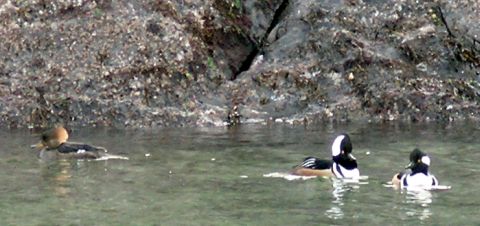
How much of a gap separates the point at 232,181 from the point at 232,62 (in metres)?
10.2

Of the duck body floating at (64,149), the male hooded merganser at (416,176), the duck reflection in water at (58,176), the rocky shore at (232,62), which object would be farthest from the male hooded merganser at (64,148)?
the male hooded merganser at (416,176)

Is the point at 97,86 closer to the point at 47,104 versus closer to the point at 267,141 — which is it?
the point at 47,104

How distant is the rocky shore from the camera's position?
25984 millimetres

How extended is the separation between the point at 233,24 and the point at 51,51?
4.09 m

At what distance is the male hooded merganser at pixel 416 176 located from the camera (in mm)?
17344

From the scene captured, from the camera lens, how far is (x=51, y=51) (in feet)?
87.9

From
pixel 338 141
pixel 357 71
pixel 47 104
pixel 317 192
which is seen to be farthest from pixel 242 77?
pixel 317 192

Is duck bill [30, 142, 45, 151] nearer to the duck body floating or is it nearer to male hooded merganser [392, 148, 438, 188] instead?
the duck body floating

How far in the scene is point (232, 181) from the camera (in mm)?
18016

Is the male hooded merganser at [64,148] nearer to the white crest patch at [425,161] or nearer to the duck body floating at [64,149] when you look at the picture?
the duck body floating at [64,149]

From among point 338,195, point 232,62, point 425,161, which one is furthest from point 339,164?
point 232,62

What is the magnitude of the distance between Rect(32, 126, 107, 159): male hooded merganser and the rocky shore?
3900 millimetres

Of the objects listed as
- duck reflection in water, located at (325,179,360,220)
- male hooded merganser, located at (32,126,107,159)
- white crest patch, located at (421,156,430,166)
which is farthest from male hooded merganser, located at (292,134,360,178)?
male hooded merganser, located at (32,126,107,159)

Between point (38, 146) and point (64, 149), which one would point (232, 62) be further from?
point (64, 149)
